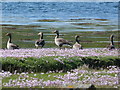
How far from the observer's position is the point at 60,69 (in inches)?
1056

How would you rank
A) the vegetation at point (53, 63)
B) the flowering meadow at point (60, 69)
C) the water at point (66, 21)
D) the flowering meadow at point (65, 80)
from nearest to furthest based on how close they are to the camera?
the flowering meadow at point (65, 80) < the flowering meadow at point (60, 69) < the vegetation at point (53, 63) < the water at point (66, 21)

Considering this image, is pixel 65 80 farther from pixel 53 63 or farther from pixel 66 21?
pixel 66 21

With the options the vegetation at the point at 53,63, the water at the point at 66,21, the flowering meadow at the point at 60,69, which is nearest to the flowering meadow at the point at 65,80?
the flowering meadow at the point at 60,69

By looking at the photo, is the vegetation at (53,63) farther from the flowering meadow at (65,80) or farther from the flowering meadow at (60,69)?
the flowering meadow at (65,80)

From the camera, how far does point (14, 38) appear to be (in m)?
54.6

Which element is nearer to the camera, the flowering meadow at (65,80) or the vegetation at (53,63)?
the flowering meadow at (65,80)

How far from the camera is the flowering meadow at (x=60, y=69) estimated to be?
20.9 m

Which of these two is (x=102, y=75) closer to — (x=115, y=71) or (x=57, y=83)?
(x=115, y=71)

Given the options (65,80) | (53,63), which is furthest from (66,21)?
(65,80)

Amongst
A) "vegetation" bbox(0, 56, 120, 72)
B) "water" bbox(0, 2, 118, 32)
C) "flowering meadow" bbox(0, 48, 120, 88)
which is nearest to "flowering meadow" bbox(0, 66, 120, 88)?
"flowering meadow" bbox(0, 48, 120, 88)

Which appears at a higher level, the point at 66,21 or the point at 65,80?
the point at 65,80

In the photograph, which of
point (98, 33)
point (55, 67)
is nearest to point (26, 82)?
point (55, 67)

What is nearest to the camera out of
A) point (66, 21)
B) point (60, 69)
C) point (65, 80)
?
point (65, 80)

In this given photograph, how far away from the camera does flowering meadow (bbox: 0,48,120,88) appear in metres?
20.9
